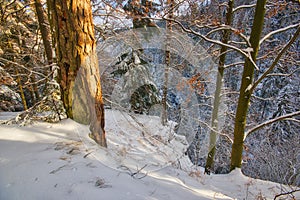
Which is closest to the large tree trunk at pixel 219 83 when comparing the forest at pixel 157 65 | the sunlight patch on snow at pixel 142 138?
the forest at pixel 157 65

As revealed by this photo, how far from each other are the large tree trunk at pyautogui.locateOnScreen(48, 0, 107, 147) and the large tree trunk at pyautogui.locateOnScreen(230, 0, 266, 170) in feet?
9.33

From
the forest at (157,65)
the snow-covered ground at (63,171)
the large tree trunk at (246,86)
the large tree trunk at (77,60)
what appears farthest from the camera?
the large tree trunk at (246,86)

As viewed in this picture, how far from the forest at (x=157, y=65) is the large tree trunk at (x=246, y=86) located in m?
0.02

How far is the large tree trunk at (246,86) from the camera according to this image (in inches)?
127

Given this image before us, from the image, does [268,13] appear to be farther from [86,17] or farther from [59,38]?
[59,38]

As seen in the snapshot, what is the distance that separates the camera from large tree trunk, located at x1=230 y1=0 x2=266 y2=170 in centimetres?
322

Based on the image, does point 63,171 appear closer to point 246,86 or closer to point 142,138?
point 246,86

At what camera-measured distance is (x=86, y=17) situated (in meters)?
2.20

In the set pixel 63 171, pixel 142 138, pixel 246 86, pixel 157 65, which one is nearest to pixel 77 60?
pixel 63 171

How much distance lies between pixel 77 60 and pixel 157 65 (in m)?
7.46

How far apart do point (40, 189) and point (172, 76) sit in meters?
7.43

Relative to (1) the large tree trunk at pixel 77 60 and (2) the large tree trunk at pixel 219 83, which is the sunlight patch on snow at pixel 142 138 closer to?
(2) the large tree trunk at pixel 219 83

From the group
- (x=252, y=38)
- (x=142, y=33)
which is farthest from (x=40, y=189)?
(x=142, y=33)

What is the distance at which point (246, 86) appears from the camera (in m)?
3.61
